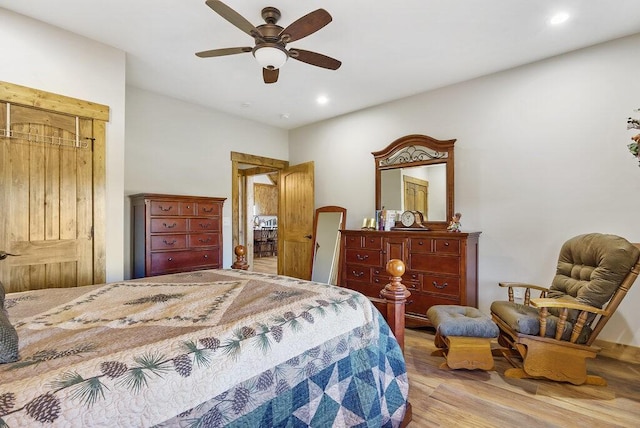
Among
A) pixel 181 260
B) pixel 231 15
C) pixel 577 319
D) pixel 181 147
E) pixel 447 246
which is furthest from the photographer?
pixel 181 147

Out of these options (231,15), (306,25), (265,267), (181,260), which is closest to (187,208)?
(181,260)

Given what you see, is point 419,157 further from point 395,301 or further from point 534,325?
point 395,301

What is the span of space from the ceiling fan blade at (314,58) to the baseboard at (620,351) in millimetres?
3299

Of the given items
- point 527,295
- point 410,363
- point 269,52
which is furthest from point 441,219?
point 269,52

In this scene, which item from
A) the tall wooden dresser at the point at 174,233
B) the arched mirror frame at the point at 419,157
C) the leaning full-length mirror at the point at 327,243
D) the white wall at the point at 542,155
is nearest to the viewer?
the white wall at the point at 542,155

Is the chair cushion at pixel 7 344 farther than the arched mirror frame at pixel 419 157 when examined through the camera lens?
No

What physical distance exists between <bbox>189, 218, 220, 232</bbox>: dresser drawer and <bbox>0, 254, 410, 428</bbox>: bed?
6.30 ft

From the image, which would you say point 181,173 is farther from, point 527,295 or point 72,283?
point 527,295

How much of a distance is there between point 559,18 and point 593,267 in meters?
1.94

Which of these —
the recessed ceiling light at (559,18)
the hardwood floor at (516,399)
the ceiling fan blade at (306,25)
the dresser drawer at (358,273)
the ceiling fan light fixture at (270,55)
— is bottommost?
the hardwood floor at (516,399)

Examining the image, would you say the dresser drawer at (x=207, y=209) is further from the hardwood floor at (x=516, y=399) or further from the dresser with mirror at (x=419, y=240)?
the hardwood floor at (x=516, y=399)

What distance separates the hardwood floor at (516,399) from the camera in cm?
186

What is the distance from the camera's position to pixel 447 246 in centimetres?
330

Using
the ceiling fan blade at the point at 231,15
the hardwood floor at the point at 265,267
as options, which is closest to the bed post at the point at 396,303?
the ceiling fan blade at the point at 231,15
